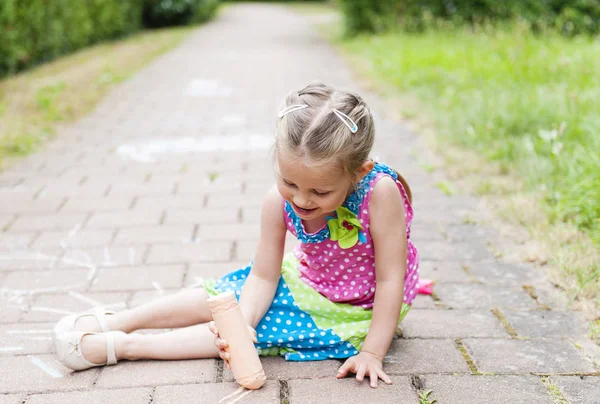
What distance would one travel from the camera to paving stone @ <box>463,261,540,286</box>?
2.78m

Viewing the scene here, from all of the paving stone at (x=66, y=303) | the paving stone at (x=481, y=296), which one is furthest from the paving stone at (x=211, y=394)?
the paving stone at (x=481, y=296)

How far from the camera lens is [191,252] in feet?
10.3

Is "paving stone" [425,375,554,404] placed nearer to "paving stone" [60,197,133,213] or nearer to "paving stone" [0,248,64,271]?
"paving stone" [0,248,64,271]

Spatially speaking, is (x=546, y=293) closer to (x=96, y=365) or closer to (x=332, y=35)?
(x=96, y=365)

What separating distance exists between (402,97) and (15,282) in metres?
4.55

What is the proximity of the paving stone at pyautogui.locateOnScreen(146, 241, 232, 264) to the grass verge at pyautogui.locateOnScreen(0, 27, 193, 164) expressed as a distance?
2.16 meters

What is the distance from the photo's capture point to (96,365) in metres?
2.18

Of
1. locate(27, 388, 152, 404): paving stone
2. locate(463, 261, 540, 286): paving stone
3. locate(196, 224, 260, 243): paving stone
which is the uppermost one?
locate(27, 388, 152, 404): paving stone

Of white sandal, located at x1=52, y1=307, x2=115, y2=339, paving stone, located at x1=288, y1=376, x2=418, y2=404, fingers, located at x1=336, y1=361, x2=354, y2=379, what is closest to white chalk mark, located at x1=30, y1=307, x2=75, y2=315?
white sandal, located at x1=52, y1=307, x2=115, y2=339

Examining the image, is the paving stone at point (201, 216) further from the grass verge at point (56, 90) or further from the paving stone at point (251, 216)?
the grass verge at point (56, 90)

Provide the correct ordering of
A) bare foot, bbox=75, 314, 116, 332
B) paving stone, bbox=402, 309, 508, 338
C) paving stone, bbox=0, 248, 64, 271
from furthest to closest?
paving stone, bbox=0, 248, 64, 271 < paving stone, bbox=402, 309, 508, 338 < bare foot, bbox=75, 314, 116, 332

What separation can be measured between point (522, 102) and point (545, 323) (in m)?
2.92

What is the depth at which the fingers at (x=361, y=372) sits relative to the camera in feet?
6.66

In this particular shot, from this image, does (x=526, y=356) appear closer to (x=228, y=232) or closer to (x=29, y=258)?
(x=228, y=232)
